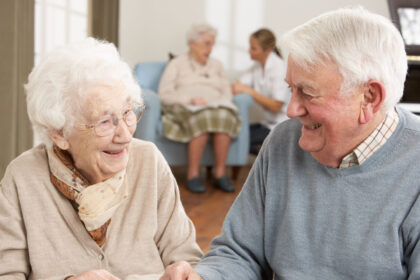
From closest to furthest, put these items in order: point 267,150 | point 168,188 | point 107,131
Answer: point 267,150 → point 107,131 → point 168,188

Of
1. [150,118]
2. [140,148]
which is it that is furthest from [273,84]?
[140,148]

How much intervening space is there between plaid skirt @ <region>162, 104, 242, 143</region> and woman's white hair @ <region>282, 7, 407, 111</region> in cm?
376

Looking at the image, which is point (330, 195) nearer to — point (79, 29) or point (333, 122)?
point (333, 122)

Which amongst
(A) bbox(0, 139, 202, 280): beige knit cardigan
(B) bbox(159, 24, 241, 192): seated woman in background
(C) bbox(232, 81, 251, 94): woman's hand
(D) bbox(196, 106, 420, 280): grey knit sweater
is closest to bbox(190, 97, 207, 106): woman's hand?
(B) bbox(159, 24, 241, 192): seated woman in background

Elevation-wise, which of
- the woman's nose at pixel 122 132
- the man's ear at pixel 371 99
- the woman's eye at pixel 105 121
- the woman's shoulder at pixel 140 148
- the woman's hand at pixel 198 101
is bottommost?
the woman's hand at pixel 198 101

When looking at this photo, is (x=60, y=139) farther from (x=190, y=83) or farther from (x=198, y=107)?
(x=190, y=83)

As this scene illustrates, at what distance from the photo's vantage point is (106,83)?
162 centimetres

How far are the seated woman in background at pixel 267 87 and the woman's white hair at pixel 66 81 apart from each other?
3.87 metres

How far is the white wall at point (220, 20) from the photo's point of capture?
6430 mm

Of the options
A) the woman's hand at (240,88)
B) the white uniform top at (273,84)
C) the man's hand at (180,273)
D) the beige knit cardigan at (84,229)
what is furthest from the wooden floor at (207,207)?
the man's hand at (180,273)

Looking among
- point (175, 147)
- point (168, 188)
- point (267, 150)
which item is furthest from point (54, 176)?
point (175, 147)

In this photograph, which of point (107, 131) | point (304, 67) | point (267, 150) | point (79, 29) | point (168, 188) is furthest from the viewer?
point (79, 29)

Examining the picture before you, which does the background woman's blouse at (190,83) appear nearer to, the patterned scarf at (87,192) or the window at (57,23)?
the window at (57,23)

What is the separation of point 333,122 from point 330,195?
0.55 ft
